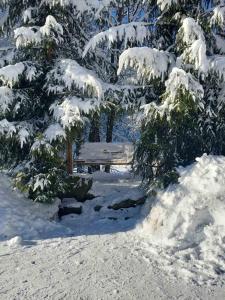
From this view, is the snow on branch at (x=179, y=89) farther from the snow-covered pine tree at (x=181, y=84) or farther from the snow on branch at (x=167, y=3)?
the snow on branch at (x=167, y=3)

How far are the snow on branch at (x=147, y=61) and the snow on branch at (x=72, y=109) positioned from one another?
121 cm

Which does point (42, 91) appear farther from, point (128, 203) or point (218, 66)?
point (218, 66)

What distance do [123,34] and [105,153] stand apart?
493 cm

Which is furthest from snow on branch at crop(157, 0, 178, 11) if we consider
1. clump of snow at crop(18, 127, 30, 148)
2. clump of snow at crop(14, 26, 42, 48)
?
clump of snow at crop(18, 127, 30, 148)

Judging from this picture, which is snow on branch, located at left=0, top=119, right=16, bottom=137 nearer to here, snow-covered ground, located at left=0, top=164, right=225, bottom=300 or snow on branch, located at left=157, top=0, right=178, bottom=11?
snow-covered ground, located at left=0, top=164, right=225, bottom=300

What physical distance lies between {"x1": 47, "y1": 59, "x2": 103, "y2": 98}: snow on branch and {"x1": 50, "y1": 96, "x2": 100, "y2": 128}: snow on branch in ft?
1.05

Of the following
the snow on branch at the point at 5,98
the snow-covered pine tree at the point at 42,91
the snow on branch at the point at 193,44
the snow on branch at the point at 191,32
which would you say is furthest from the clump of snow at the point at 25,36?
the snow on branch at the point at 191,32

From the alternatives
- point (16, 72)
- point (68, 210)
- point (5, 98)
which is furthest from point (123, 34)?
point (68, 210)

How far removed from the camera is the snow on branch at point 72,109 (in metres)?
9.49

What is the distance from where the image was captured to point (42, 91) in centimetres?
1109

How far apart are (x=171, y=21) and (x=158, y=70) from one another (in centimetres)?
182

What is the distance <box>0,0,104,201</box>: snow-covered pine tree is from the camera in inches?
380

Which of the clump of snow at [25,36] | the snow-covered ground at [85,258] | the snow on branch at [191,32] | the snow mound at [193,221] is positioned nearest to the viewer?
the snow-covered ground at [85,258]

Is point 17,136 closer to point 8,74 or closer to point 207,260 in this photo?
point 8,74
